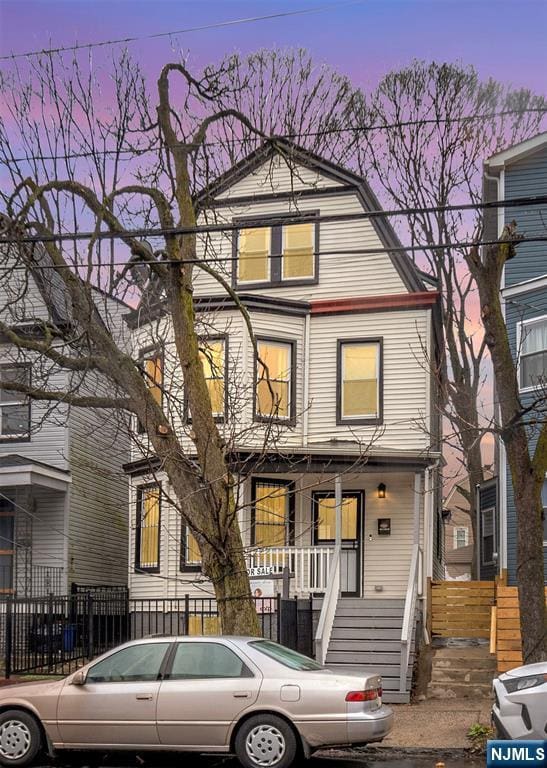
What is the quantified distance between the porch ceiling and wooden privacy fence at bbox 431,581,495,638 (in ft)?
28.0

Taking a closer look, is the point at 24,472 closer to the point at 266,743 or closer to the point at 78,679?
the point at 78,679

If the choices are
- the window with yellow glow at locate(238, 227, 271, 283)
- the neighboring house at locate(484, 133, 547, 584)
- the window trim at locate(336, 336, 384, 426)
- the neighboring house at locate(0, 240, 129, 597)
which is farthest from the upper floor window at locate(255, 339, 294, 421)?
the neighboring house at locate(484, 133, 547, 584)

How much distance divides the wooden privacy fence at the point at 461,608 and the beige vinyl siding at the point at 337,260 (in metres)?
6.42

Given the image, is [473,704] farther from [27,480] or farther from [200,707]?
[27,480]

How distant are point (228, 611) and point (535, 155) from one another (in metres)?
13.3

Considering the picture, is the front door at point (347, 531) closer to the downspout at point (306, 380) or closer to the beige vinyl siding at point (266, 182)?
the downspout at point (306, 380)

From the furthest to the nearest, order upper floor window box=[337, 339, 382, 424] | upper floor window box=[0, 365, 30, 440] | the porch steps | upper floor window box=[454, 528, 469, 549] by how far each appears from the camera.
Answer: upper floor window box=[454, 528, 469, 549]
upper floor window box=[0, 365, 30, 440]
upper floor window box=[337, 339, 382, 424]
the porch steps

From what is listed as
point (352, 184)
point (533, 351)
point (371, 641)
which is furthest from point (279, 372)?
point (371, 641)

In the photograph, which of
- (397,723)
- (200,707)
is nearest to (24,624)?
(397,723)

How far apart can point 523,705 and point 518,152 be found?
1524 cm

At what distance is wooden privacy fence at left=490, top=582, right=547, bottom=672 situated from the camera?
59.9 ft

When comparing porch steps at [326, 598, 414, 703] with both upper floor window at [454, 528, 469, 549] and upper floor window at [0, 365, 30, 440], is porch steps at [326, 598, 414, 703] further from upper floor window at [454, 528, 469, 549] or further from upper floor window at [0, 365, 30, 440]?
upper floor window at [454, 528, 469, 549]

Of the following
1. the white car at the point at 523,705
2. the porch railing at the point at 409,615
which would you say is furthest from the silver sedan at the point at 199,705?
the porch railing at the point at 409,615

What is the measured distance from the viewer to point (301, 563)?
21266mm
